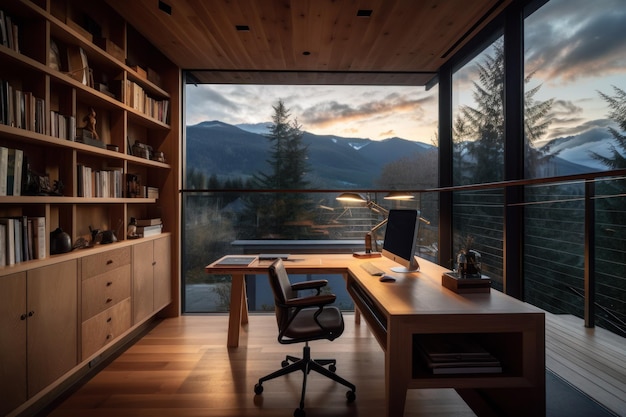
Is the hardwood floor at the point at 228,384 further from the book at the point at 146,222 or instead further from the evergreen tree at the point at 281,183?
the evergreen tree at the point at 281,183

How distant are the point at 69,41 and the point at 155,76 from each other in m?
1.18

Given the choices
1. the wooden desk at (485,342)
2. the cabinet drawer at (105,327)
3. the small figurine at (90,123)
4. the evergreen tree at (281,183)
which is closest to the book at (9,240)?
the cabinet drawer at (105,327)

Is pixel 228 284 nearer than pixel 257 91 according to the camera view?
Yes

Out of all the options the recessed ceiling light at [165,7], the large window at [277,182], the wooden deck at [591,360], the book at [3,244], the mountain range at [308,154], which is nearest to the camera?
the wooden deck at [591,360]

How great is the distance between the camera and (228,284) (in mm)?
3928

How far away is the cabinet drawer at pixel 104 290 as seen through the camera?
2326 mm

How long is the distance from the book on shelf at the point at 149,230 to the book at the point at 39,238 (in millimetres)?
1208

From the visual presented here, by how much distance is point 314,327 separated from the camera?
212 cm

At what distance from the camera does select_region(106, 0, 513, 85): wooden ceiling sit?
268 centimetres

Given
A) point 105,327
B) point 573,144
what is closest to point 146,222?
point 105,327

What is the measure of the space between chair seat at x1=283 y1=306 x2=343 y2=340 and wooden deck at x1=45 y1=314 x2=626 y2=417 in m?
0.45

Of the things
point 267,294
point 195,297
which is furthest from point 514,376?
point 195,297

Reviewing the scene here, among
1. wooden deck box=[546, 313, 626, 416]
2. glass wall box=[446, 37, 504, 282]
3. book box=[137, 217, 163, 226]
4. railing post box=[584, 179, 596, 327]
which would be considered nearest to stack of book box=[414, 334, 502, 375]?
wooden deck box=[546, 313, 626, 416]

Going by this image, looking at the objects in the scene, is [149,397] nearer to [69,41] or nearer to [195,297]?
[195,297]
